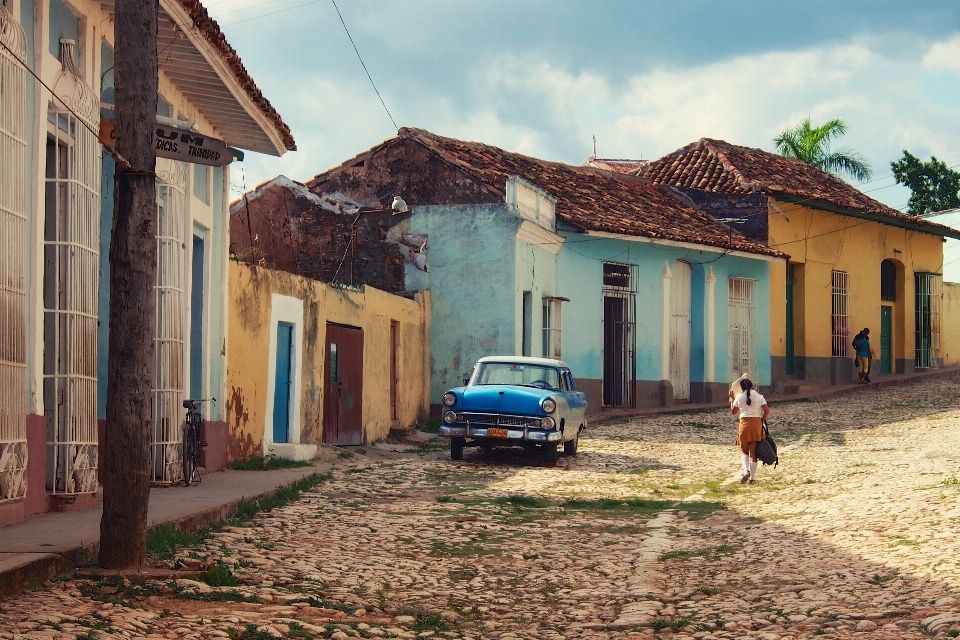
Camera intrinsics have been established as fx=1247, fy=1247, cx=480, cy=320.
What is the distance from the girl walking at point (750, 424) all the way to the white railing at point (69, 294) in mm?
7334

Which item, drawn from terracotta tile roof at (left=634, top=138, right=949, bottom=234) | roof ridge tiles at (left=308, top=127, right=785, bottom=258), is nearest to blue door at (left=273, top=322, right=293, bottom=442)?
roof ridge tiles at (left=308, top=127, right=785, bottom=258)

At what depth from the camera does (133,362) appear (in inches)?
282

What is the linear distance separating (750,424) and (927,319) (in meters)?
25.0

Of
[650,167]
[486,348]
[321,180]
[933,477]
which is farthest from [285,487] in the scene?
[650,167]

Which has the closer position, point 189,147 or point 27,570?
point 27,570

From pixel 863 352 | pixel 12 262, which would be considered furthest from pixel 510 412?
pixel 863 352

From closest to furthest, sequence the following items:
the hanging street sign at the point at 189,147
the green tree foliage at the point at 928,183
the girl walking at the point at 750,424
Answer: the hanging street sign at the point at 189,147, the girl walking at the point at 750,424, the green tree foliage at the point at 928,183

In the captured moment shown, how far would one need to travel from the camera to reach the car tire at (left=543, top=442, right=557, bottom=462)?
16.5 m

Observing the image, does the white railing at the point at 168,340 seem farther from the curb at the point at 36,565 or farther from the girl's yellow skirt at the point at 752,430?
the girl's yellow skirt at the point at 752,430

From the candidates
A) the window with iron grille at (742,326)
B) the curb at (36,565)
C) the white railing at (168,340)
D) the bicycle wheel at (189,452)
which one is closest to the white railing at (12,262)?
the curb at (36,565)

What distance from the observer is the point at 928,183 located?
1895 inches

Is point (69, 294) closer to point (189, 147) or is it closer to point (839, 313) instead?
point (189, 147)

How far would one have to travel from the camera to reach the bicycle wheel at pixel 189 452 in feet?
A: 39.9

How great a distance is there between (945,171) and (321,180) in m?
30.8
